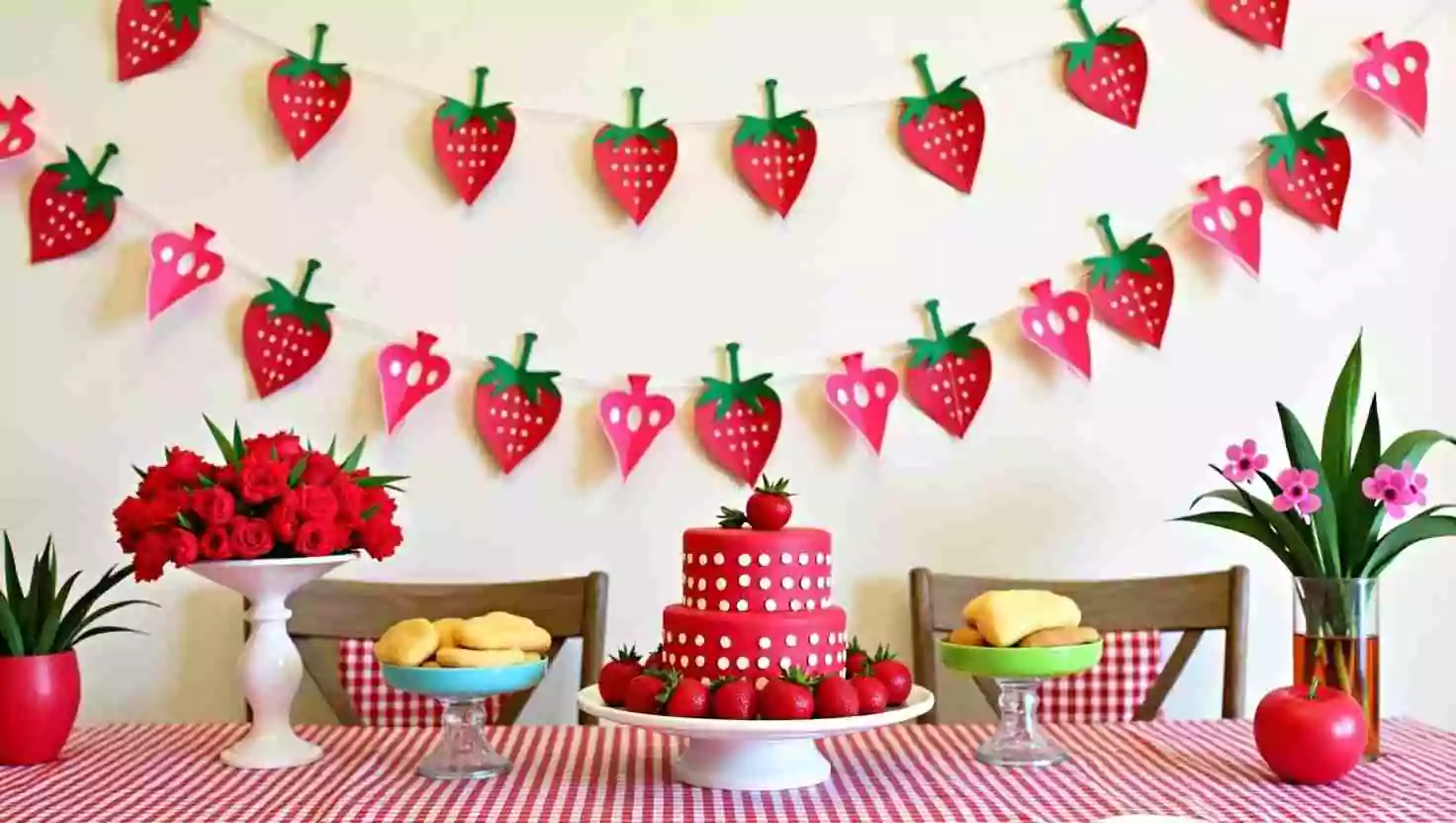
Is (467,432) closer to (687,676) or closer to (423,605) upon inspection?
(423,605)

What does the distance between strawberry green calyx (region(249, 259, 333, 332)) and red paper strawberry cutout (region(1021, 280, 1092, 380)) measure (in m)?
0.99

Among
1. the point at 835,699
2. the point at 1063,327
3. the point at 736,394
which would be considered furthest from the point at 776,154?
the point at 835,699

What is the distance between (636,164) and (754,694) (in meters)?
0.95

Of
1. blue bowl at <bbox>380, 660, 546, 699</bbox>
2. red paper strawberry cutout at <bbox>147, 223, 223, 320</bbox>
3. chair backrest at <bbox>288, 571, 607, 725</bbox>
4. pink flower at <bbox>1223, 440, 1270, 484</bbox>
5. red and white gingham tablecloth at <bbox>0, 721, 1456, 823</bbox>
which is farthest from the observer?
red paper strawberry cutout at <bbox>147, 223, 223, 320</bbox>

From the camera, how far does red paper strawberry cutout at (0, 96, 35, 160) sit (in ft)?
6.24

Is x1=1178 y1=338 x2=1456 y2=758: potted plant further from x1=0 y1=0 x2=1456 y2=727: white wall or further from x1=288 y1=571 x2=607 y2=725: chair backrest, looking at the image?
x1=288 y1=571 x2=607 y2=725: chair backrest

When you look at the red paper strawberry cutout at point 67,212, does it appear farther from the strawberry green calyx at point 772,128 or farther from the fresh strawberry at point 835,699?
the fresh strawberry at point 835,699

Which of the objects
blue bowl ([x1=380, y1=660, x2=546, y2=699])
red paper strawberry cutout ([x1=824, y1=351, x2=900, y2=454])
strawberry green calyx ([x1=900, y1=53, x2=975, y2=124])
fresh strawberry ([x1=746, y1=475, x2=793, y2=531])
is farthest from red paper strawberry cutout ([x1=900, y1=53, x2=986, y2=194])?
blue bowl ([x1=380, y1=660, x2=546, y2=699])

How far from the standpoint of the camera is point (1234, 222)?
6.34 feet

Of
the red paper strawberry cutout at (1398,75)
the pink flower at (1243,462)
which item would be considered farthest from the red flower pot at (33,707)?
the red paper strawberry cutout at (1398,75)

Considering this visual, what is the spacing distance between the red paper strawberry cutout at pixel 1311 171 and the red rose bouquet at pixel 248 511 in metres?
1.35

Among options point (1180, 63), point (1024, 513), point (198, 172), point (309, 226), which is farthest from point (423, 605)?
point (1180, 63)

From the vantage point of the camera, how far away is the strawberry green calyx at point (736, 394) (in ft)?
6.28

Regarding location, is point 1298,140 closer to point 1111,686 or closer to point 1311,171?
point 1311,171
